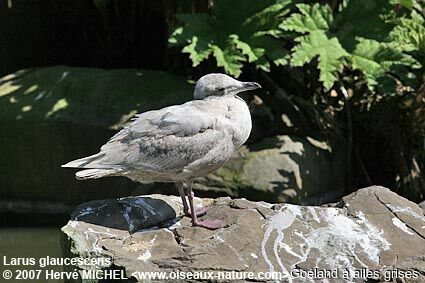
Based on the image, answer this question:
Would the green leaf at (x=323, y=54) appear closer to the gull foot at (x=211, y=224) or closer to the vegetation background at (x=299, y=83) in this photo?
the vegetation background at (x=299, y=83)

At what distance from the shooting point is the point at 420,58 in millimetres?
6742

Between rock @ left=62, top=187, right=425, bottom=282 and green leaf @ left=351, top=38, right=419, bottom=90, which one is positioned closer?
rock @ left=62, top=187, right=425, bottom=282

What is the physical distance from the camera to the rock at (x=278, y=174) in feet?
21.6

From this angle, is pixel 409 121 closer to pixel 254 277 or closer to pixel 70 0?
pixel 254 277

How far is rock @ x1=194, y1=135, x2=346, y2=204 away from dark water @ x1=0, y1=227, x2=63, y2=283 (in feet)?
4.07

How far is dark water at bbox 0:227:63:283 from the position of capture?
573cm

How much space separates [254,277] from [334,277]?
407mm

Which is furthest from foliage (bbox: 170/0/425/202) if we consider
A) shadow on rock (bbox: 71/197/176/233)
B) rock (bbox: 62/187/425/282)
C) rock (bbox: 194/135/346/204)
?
shadow on rock (bbox: 71/197/176/233)

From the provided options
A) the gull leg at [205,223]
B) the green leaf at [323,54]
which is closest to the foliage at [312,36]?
the green leaf at [323,54]

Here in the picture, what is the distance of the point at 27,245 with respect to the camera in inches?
247

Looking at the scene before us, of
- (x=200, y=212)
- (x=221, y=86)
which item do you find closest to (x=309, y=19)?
(x=221, y=86)

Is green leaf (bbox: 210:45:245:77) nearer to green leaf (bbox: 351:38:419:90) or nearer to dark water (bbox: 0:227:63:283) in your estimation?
green leaf (bbox: 351:38:419:90)

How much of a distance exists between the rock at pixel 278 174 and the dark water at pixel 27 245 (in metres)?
1.24

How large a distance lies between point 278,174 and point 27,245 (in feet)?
6.80
